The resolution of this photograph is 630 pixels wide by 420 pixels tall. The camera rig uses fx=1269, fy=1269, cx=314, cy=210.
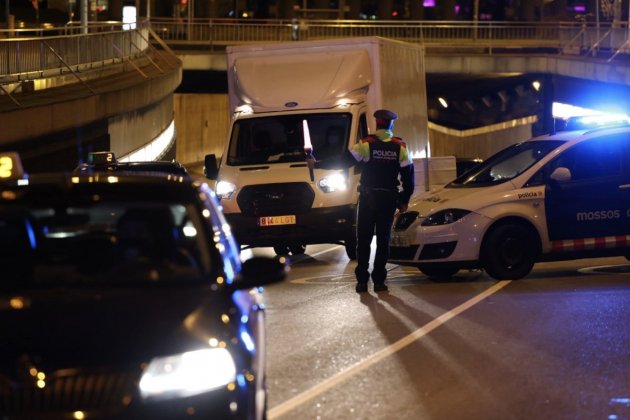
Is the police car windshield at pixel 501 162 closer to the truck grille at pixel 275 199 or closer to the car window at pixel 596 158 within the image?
the car window at pixel 596 158

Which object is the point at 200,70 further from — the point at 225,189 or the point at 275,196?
the point at 275,196

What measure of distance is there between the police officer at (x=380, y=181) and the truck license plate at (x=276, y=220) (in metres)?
3.56

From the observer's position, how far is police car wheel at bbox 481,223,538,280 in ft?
44.6

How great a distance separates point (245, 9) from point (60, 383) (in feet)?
272

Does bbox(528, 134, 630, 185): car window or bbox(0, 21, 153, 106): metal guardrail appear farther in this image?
bbox(0, 21, 153, 106): metal guardrail

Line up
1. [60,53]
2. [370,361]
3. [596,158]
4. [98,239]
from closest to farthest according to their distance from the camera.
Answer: [98,239], [370,361], [596,158], [60,53]

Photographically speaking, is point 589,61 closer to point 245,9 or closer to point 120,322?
point 120,322

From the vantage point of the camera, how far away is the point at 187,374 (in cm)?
500

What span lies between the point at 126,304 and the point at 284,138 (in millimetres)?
11961

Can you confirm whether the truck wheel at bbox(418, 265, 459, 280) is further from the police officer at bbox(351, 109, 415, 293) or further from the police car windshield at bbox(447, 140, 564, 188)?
the police officer at bbox(351, 109, 415, 293)

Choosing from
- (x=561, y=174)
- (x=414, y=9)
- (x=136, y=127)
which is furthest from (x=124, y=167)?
(x=414, y=9)

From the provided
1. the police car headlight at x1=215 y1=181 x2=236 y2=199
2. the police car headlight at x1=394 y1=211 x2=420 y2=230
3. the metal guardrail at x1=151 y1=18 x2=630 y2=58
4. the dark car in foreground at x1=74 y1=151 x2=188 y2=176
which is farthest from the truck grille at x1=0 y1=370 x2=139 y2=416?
the metal guardrail at x1=151 y1=18 x2=630 y2=58

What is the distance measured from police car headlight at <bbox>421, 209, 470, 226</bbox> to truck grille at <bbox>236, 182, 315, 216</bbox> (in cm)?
307

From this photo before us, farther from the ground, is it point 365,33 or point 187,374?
point 365,33
